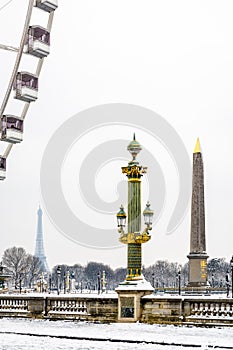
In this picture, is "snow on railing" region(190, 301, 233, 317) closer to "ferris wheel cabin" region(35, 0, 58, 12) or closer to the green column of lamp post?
the green column of lamp post

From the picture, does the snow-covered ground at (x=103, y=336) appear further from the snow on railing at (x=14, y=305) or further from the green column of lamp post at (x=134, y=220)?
the snow on railing at (x=14, y=305)

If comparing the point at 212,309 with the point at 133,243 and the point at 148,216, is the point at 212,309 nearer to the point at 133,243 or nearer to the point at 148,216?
the point at 133,243

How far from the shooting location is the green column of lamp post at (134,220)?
100 ft

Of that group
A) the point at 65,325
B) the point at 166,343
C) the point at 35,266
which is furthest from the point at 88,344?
the point at 35,266

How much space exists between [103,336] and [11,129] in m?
9.18

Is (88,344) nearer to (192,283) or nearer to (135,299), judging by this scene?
(135,299)

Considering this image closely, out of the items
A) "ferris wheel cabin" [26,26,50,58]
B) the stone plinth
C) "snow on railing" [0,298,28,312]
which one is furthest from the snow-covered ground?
"ferris wheel cabin" [26,26,50,58]

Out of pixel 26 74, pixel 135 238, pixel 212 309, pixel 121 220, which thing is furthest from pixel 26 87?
pixel 212 309

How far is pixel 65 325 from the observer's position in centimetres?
2861

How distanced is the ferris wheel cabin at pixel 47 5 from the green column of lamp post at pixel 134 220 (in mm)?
7288

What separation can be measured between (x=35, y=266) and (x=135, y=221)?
128 m

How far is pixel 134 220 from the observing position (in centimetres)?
3136

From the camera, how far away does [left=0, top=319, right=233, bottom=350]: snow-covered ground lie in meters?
20.0

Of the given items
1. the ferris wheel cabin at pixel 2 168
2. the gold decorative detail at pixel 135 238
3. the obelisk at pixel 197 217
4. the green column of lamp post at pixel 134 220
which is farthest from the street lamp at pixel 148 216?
the obelisk at pixel 197 217
